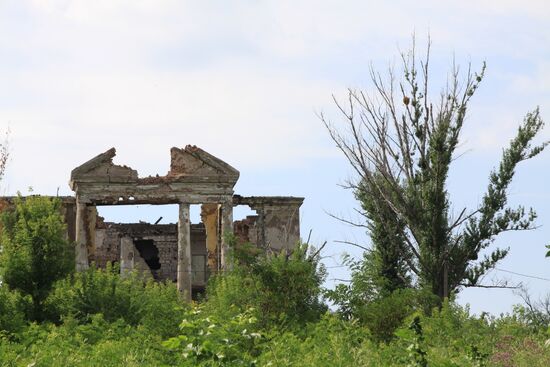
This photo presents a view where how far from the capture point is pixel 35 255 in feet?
56.9

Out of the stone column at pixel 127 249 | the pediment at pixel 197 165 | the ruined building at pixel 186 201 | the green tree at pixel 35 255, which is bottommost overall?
the green tree at pixel 35 255

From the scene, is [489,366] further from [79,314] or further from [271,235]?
[271,235]

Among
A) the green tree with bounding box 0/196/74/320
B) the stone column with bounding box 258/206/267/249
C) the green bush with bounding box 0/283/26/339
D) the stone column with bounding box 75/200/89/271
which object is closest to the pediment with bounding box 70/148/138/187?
the stone column with bounding box 75/200/89/271

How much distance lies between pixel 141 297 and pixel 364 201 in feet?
35.7

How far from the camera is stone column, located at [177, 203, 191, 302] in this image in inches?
1104

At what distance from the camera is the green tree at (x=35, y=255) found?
17234 millimetres

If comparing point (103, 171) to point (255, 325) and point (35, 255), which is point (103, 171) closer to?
point (35, 255)

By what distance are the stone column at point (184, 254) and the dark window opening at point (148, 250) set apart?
8732 millimetres

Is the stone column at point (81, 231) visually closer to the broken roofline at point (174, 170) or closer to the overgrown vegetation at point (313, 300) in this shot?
the broken roofline at point (174, 170)

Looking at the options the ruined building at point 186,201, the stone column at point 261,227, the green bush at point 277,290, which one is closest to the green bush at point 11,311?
the green bush at point 277,290

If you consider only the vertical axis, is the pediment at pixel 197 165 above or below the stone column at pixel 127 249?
above

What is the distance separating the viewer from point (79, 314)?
1661 centimetres

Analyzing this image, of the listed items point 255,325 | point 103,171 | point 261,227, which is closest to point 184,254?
point 103,171

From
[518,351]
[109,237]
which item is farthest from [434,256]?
[109,237]
